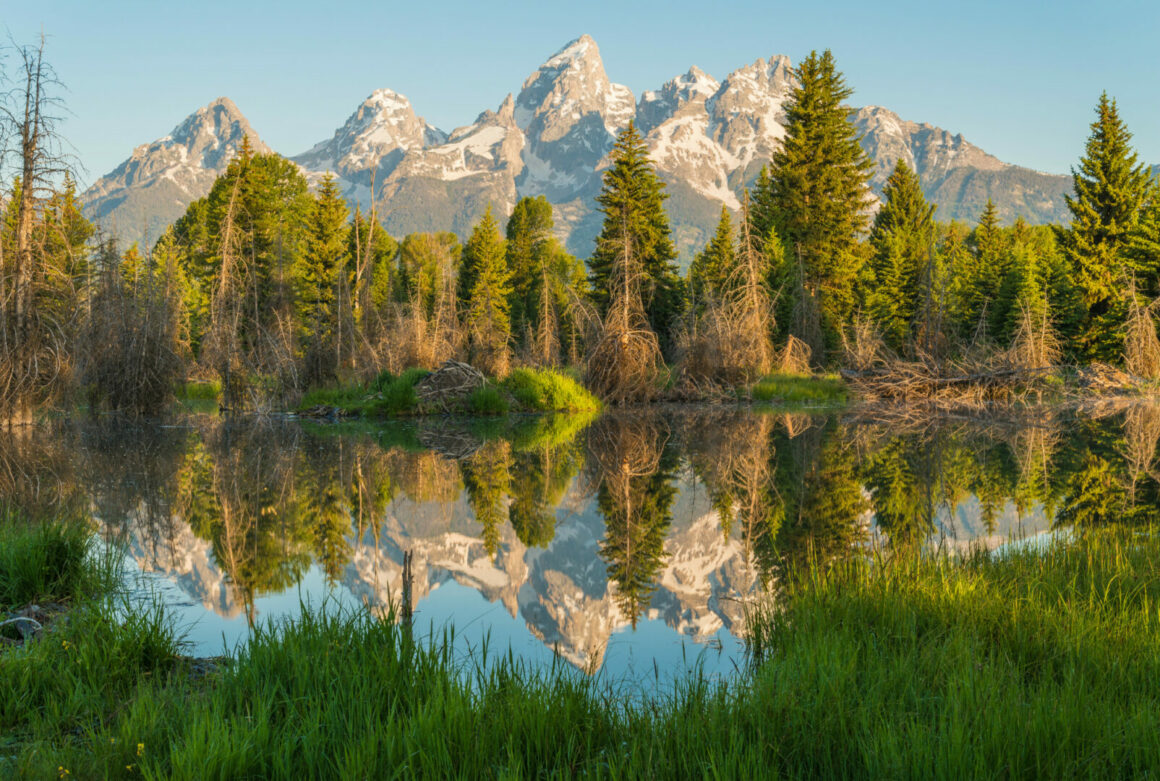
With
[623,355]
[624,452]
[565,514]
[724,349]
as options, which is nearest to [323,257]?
[623,355]

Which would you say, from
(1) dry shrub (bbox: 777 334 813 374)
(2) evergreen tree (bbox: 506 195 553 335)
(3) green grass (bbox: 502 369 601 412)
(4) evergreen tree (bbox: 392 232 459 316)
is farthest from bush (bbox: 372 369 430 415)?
(2) evergreen tree (bbox: 506 195 553 335)

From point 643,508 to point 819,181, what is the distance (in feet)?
117

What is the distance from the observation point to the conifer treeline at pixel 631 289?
18031mm

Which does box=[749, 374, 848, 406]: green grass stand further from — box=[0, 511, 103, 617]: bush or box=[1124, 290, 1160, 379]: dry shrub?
box=[0, 511, 103, 617]: bush

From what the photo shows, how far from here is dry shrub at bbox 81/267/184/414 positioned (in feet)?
57.7

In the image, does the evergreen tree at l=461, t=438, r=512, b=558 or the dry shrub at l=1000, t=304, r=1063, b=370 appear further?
the dry shrub at l=1000, t=304, r=1063, b=370

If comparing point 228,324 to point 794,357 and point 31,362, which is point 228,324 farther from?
point 794,357

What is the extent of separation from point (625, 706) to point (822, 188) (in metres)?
40.1

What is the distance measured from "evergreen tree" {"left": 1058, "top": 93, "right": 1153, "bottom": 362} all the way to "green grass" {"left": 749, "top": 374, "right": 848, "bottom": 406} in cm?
1534

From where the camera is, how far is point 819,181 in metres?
38.8

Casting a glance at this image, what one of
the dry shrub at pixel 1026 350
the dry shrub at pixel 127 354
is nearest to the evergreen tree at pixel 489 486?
the dry shrub at pixel 127 354

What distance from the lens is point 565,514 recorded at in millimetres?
7090

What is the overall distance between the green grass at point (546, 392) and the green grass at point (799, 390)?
19.6 ft

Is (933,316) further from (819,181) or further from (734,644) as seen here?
(734,644)
